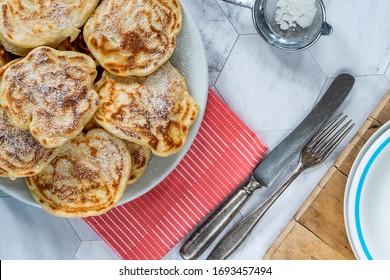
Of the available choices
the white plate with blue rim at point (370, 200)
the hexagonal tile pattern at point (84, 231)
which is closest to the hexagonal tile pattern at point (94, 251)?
the hexagonal tile pattern at point (84, 231)

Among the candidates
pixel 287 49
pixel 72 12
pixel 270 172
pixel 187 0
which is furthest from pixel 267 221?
pixel 72 12

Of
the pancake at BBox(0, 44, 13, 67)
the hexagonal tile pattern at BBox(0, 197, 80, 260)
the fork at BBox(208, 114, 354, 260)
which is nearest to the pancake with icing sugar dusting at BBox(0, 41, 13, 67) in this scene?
the pancake at BBox(0, 44, 13, 67)

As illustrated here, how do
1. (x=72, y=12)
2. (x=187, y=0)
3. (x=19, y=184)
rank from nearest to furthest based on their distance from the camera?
(x=72, y=12)
(x=19, y=184)
(x=187, y=0)

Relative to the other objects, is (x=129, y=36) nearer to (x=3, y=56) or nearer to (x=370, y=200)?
(x=3, y=56)

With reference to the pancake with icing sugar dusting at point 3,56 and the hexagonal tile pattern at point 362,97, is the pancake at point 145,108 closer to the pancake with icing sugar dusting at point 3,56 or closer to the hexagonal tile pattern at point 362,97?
the pancake with icing sugar dusting at point 3,56

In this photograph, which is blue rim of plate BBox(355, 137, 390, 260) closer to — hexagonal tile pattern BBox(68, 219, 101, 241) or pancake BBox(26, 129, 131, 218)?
pancake BBox(26, 129, 131, 218)

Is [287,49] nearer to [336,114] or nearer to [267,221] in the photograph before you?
[336,114]

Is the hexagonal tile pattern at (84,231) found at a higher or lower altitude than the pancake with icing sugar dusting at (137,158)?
lower

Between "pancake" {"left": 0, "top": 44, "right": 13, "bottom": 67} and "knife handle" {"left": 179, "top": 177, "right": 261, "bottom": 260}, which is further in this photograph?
"knife handle" {"left": 179, "top": 177, "right": 261, "bottom": 260}
